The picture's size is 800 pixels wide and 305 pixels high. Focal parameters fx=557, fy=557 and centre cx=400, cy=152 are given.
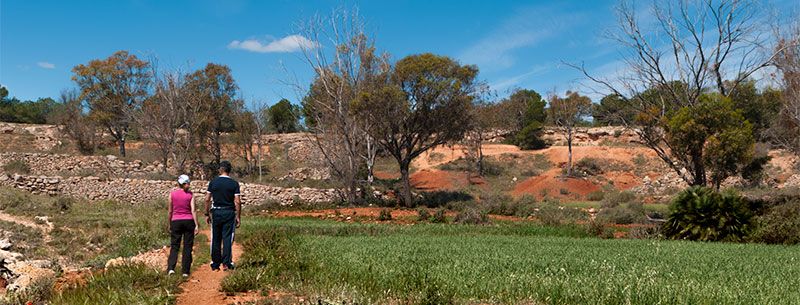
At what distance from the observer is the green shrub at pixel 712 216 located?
17156 mm

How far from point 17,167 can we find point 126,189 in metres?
11.5

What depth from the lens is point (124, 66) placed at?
5256cm

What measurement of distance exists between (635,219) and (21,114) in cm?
8046

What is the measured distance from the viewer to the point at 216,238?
31.1ft

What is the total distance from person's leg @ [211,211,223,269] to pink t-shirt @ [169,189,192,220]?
412mm

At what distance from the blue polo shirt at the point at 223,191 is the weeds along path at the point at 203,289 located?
45.7 inches

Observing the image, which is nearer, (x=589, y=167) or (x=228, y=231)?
(x=228, y=231)

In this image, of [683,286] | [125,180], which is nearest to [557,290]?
[683,286]

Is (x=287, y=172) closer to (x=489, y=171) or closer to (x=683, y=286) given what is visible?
(x=489, y=171)

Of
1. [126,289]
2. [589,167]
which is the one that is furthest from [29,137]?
[126,289]

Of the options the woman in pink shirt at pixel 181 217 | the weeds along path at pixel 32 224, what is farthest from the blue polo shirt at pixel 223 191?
the weeds along path at pixel 32 224

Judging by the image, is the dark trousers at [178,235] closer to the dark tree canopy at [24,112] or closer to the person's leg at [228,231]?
the person's leg at [228,231]

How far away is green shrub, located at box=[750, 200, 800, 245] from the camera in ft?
54.1

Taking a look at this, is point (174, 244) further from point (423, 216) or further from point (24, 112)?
point (24, 112)
